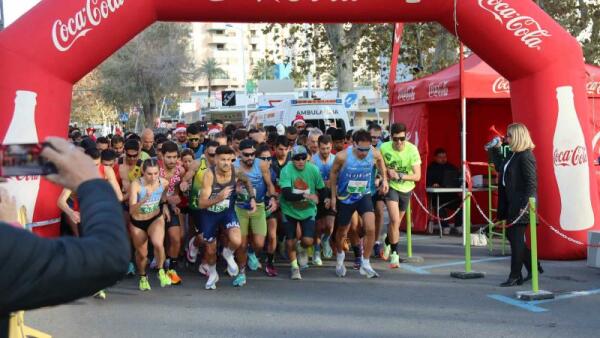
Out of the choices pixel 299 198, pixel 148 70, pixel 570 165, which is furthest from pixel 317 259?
pixel 148 70

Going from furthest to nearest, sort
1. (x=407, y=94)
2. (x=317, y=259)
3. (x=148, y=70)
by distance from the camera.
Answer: (x=148, y=70)
(x=407, y=94)
(x=317, y=259)

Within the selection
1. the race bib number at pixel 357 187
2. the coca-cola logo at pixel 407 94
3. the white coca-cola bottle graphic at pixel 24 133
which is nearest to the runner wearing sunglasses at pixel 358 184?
the race bib number at pixel 357 187

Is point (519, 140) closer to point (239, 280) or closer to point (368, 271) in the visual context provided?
point (368, 271)

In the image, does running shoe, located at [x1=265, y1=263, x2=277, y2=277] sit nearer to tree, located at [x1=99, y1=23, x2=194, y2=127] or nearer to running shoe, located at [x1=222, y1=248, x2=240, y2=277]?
running shoe, located at [x1=222, y1=248, x2=240, y2=277]

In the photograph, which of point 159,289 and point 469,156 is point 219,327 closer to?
point 159,289

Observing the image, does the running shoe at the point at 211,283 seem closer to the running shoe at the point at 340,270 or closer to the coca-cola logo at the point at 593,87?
the running shoe at the point at 340,270

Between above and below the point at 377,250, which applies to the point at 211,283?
below

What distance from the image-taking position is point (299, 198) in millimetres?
8648

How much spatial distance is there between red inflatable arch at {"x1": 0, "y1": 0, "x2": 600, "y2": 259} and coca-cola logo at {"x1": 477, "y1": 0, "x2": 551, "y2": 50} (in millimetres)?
12

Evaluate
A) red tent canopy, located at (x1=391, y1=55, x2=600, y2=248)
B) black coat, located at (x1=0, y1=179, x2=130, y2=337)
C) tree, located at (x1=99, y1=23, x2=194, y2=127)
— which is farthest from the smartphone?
tree, located at (x1=99, y1=23, x2=194, y2=127)

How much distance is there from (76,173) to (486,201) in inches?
463

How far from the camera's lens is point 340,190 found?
8.80 metres

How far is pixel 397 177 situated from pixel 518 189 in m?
1.93

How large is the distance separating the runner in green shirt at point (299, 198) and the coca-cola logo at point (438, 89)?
11.6ft
